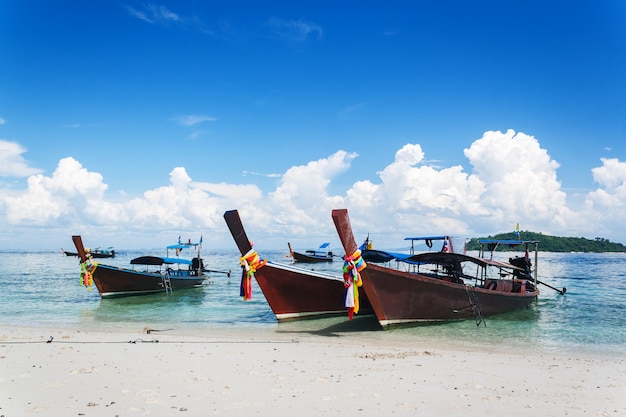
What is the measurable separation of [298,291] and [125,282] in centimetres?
1244

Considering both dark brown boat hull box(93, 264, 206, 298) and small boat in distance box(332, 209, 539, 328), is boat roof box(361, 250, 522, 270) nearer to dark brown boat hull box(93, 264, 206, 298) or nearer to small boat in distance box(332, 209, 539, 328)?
small boat in distance box(332, 209, 539, 328)

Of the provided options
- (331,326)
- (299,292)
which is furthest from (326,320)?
(299,292)

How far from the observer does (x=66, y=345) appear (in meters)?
9.92

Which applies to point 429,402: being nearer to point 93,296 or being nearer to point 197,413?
point 197,413

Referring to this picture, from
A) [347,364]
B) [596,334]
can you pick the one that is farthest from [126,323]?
[596,334]

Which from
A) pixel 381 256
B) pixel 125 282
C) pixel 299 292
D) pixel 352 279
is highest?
pixel 381 256

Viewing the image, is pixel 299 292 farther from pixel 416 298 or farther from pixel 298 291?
pixel 416 298

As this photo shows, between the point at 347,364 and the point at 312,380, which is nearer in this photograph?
the point at 312,380

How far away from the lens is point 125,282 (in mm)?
23297

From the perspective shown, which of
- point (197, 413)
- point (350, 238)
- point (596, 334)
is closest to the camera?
point (197, 413)

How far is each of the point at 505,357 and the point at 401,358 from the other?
8.67 ft

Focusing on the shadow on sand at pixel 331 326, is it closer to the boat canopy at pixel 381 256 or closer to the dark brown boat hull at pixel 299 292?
the dark brown boat hull at pixel 299 292

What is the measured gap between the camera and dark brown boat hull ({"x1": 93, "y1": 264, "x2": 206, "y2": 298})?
22402mm

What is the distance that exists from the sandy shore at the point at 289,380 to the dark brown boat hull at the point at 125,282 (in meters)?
11.8
